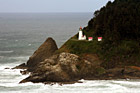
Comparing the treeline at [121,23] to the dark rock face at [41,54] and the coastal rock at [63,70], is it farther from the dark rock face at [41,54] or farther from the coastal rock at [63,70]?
the dark rock face at [41,54]

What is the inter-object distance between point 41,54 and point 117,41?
2035 centimetres

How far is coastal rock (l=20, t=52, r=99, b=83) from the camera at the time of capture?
205ft

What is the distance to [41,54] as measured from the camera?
76.4 metres

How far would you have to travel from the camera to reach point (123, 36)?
245ft

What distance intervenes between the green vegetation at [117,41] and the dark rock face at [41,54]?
12.6 ft

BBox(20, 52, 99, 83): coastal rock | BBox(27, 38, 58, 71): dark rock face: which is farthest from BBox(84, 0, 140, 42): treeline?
BBox(27, 38, 58, 71): dark rock face

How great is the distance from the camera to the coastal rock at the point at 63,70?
62344 millimetres

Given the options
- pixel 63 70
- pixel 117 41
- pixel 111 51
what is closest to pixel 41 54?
pixel 63 70

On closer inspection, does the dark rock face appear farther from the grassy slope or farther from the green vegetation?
the grassy slope

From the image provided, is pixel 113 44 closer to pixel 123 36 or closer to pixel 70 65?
pixel 123 36

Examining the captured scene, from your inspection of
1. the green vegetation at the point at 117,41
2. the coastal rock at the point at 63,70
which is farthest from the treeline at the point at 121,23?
the coastal rock at the point at 63,70

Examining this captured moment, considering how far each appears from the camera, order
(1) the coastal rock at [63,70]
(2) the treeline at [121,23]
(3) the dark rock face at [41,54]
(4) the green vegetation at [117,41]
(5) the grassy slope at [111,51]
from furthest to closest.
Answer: (3) the dark rock face at [41,54] → (2) the treeline at [121,23] → (4) the green vegetation at [117,41] → (5) the grassy slope at [111,51] → (1) the coastal rock at [63,70]

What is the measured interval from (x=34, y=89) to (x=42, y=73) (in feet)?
19.1

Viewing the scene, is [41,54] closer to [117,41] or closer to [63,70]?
[63,70]
